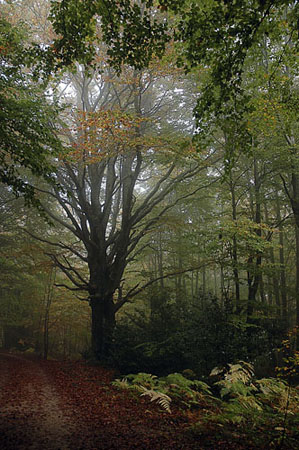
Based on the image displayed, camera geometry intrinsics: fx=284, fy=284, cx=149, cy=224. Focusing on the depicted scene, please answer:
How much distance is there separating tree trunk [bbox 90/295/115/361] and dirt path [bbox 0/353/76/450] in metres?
3.25

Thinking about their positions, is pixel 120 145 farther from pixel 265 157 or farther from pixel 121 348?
pixel 121 348

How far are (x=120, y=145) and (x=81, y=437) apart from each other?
7.64m

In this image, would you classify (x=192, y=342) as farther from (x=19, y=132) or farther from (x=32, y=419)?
(x=19, y=132)

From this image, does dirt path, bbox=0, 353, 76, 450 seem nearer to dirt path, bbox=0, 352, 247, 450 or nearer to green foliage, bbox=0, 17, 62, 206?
dirt path, bbox=0, 352, 247, 450

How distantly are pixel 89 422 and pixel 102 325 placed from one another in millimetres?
6488

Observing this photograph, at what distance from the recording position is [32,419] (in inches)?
195

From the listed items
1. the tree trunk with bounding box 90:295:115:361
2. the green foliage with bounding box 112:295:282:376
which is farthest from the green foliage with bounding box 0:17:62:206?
the tree trunk with bounding box 90:295:115:361

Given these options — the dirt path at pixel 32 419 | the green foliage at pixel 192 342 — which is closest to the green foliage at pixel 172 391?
the green foliage at pixel 192 342

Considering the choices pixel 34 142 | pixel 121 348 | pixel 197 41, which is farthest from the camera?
pixel 121 348

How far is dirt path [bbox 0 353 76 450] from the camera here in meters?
4.02

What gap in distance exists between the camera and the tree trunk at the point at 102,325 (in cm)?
1097

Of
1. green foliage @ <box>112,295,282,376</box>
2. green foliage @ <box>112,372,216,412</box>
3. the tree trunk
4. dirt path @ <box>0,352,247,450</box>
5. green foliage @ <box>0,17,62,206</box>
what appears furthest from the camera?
the tree trunk

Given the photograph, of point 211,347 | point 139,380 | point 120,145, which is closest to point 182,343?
point 211,347

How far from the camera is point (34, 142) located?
5223mm
